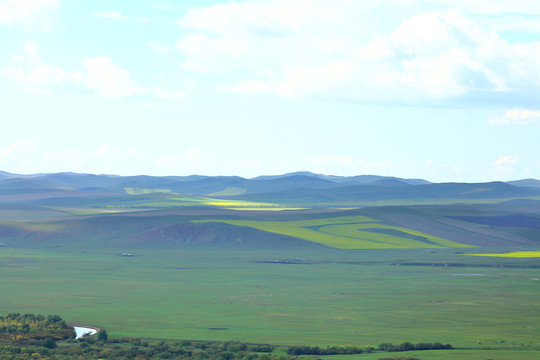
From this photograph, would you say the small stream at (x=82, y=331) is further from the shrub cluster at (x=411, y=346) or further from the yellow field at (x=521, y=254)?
the yellow field at (x=521, y=254)

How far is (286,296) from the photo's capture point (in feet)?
379

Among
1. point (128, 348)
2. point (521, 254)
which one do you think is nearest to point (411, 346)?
point (128, 348)

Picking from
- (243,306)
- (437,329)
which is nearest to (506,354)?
(437,329)

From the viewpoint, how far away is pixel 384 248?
18788 centimetres

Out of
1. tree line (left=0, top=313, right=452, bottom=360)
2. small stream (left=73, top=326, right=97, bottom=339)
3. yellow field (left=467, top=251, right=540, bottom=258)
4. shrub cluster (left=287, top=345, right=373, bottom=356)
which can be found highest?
yellow field (left=467, top=251, right=540, bottom=258)

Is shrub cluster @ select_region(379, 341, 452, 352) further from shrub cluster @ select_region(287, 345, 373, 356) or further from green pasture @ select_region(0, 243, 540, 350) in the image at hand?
green pasture @ select_region(0, 243, 540, 350)

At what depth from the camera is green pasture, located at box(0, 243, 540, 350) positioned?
286 feet

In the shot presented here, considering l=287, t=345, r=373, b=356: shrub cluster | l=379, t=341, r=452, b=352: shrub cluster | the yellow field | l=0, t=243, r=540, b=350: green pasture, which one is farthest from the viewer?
the yellow field

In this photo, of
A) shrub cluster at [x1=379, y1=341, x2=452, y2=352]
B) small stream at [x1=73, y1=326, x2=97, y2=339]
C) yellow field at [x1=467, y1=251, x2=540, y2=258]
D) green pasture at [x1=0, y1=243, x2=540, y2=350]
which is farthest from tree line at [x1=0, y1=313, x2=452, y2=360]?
yellow field at [x1=467, y1=251, x2=540, y2=258]

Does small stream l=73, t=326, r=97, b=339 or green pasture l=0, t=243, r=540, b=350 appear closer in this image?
small stream l=73, t=326, r=97, b=339

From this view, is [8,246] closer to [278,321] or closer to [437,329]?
[278,321]

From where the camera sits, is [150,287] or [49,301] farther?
[150,287]

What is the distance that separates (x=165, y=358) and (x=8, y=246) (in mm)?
135750

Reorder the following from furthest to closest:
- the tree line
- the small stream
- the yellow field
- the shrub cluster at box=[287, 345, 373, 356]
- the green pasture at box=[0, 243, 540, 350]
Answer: the yellow field → the green pasture at box=[0, 243, 540, 350] → the small stream → the shrub cluster at box=[287, 345, 373, 356] → the tree line
